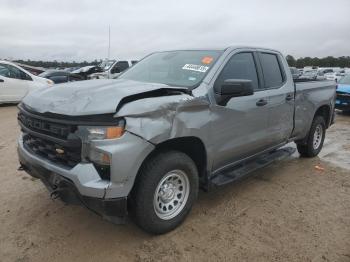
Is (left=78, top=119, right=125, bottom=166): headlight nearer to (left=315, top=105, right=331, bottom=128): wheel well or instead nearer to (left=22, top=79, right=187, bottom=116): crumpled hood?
(left=22, top=79, right=187, bottom=116): crumpled hood

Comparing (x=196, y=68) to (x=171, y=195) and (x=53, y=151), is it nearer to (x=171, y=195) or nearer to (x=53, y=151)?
(x=171, y=195)

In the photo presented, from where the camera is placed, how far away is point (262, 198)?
460 centimetres

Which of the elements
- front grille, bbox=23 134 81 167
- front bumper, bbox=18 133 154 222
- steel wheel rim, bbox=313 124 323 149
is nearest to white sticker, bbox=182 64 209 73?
front bumper, bbox=18 133 154 222

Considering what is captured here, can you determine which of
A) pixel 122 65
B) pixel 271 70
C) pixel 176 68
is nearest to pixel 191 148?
pixel 176 68

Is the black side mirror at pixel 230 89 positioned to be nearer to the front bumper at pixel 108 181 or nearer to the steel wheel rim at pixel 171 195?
the steel wheel rim at pixel 171 195

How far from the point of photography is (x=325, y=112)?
22.0 feet

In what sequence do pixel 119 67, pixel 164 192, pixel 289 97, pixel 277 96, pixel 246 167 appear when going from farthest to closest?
pixel 119 67
pixel 289 97
pixel 277 96
pixel 246 167
pixel 164 192

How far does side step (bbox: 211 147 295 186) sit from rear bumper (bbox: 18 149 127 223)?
1289mm

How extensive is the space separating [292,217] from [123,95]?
2339mm

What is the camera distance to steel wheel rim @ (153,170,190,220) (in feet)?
11.4

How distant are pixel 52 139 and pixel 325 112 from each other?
522cm

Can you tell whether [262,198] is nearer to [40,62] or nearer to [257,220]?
[257,220]

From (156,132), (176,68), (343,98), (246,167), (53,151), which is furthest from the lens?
(343,98)

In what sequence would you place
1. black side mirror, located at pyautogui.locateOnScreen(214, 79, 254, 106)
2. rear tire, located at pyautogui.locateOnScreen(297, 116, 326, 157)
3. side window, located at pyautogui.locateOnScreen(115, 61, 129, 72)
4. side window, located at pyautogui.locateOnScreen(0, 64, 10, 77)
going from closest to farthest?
black side mirror, located at pyautogui.locateOnScreen(214, 79, 254, 106) < rear tire, located at pyautogui.locateOnScreen(297, 116, 326, 157) < side window, located at pyautogui.locateOnScreen(0, 64, 10, 77) < side window, located at pyautogui.locateOnScreen(115, 61, 129, 72)
